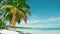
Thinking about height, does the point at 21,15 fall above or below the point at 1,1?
below

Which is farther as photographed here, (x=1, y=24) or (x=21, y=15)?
(x=1, y=24)

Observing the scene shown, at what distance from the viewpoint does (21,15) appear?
25.3 meters

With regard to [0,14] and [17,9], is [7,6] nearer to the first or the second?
[17,9]

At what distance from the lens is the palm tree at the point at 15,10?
25109 millimetres

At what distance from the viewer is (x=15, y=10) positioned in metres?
25.3

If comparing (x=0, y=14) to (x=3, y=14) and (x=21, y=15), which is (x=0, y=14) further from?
(x=21, y=15)

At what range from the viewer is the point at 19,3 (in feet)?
88.9

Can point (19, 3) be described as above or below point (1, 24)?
above

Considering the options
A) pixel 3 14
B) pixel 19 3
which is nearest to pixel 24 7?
pixel 19 3

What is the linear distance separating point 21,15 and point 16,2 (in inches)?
105

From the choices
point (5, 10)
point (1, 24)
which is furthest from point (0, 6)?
point (1, 24)

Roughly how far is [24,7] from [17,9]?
2165 millimetres

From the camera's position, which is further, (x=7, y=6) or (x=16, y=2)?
(x=16, y=2)

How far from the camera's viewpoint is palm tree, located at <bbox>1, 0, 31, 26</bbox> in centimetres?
2511
